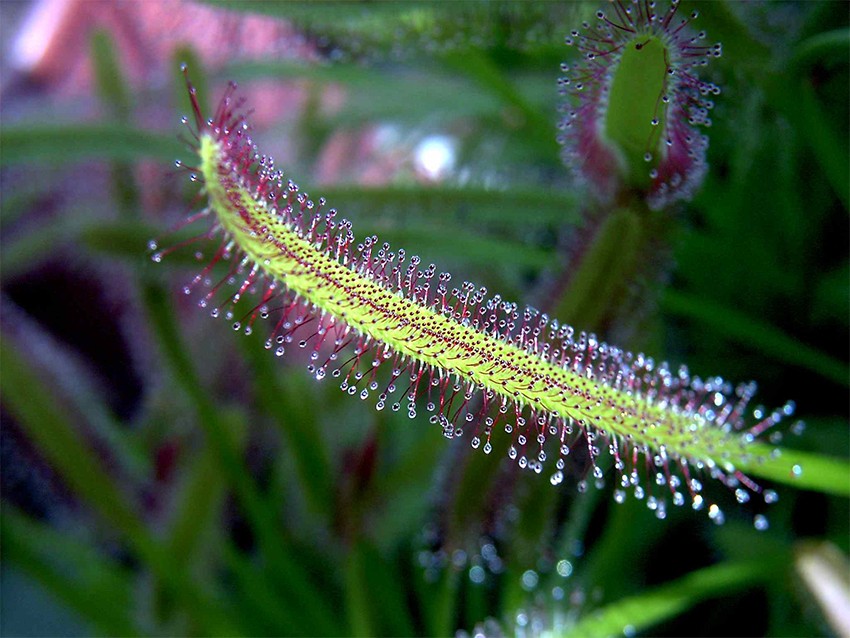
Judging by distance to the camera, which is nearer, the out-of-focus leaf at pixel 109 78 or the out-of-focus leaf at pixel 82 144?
the out-of-focus leaf at pixel 82 144

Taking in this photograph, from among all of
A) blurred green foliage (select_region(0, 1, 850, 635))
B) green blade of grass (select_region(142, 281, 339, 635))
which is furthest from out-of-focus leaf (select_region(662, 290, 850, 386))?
green blade of grass (select_region(142, 281, 339, 635))

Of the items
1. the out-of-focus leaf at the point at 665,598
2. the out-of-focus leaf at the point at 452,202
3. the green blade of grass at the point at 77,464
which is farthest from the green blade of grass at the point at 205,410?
the out-of-focus leaf at the point at 665,598

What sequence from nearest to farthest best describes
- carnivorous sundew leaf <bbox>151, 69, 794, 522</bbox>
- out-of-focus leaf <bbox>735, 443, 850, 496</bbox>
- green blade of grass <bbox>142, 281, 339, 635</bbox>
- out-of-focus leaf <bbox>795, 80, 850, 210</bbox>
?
carnivorous sundew leaf <bbox>151, 69, 794, 522</bbox>, out-of-focus leaf <bbox>735, 443, 850, 496</bbox>, out-of-focus leaf <bbox>795, 80, 850, 210</bbox>, green blade of grass <bbox>142, 281, 339, 635</bbox>

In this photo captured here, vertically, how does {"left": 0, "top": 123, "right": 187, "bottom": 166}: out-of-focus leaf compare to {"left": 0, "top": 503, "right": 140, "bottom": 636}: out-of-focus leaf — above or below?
above

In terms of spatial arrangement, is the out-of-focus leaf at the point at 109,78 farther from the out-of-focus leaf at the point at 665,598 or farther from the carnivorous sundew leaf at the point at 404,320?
the out-of-focus leaf at the point at 665,598

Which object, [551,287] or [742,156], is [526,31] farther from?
[742,156]

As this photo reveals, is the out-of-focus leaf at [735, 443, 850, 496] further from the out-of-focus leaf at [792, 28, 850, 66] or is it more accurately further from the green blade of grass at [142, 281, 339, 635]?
the green blade of grass at [142, 281, 339, 635]

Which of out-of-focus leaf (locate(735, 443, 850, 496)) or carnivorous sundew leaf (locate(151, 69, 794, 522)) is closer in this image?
carnivorous sundew leaf (locate(151, 69, 794, 522))
